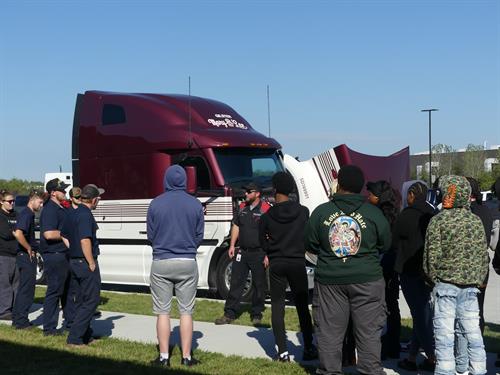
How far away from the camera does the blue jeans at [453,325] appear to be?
5.63 metres

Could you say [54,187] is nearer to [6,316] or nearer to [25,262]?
[25,262]

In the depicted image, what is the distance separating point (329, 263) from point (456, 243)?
3.30 feet

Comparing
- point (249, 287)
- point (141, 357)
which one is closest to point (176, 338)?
point (141, 357)

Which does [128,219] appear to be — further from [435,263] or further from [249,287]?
[435,263]

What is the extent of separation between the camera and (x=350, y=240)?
575 centimetres

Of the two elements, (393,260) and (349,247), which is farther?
(393,260)

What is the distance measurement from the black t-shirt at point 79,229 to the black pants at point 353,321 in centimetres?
314

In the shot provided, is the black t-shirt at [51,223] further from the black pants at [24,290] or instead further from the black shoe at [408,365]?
the black shoe at [408,365]

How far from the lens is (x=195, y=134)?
12.2 m

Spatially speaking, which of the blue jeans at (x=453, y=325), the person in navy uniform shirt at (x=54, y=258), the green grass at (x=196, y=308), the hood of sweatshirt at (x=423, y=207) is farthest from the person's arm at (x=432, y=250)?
the person in navy uniform shirt at (x=54, y=258)

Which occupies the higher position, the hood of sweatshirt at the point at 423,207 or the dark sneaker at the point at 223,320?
the hood of sweatshirt at the point at 423,207

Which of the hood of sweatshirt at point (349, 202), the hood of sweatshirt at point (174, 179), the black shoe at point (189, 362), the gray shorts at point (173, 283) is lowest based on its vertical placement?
the black shoe at point (189, 362)

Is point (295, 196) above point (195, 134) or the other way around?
the other way around

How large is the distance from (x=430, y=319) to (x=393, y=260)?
72cm
